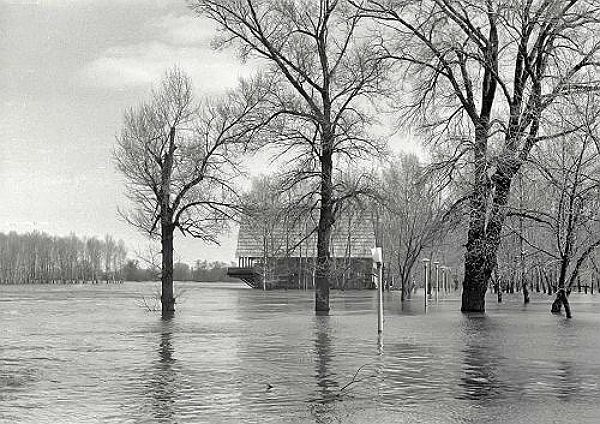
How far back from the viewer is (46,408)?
1255 cm

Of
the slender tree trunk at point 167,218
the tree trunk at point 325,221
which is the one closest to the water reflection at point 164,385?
the tree trunk at point 325,221

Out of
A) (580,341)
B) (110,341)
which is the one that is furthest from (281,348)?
(580,341)

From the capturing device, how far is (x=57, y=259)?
17350 cm

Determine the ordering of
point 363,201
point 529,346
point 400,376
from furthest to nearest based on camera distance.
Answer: point 363,201
point 529,346
point 400,376

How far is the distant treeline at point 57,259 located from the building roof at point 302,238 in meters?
69.0

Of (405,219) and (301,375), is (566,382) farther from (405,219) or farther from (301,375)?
(405,219)

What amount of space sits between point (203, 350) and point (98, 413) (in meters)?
9.58

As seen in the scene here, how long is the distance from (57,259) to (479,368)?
164m

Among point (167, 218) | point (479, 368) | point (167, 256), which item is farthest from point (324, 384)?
point (167, 256)

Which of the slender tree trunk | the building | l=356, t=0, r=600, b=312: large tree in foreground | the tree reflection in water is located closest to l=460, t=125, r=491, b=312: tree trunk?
l=356, t=0, r=600, b=312: large tree in foreground

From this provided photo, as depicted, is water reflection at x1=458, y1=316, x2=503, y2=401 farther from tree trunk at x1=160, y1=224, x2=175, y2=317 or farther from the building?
the building

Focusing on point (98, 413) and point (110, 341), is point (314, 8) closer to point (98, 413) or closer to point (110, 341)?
point (110, 341)

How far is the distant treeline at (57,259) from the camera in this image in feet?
536

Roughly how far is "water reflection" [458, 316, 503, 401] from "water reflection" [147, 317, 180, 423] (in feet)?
14.4
